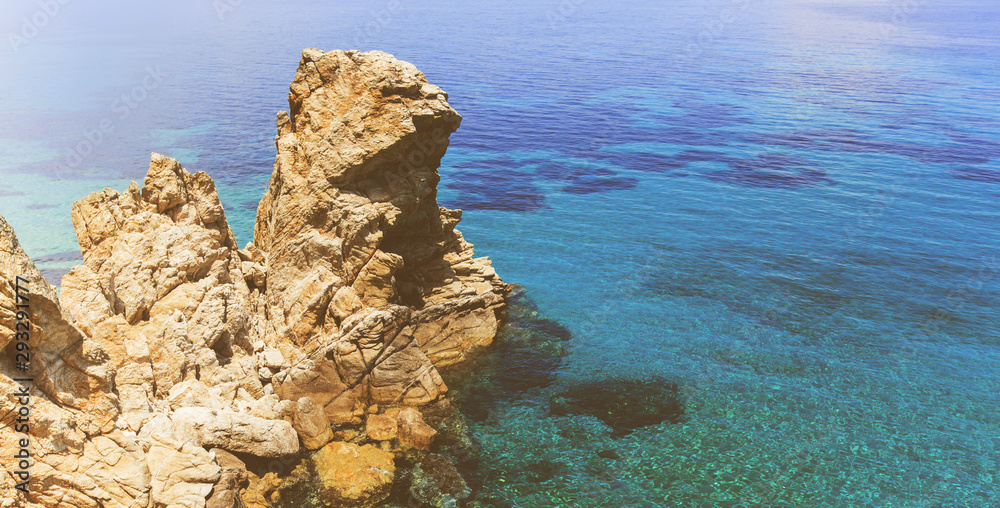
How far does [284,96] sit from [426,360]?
69.2 m

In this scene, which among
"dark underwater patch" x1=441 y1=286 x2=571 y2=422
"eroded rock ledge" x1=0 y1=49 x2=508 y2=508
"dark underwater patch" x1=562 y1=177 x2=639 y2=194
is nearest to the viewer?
"eroded rock ledge" x1=0 y1=49 x2=508 y2=508

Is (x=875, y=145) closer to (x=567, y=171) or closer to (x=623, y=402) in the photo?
(x=567, y=171)

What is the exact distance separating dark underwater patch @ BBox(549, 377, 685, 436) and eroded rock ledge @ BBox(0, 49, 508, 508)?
195 inches

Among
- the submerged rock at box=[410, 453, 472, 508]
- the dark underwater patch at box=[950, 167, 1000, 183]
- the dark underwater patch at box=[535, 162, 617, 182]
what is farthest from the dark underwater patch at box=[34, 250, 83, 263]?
the dark underwater patch at box=[950, 167, 1000, 183]

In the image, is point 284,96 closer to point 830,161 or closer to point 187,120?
point 187,120

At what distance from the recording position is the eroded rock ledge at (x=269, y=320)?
16172 millimetres

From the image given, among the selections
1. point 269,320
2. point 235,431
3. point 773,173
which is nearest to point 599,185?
point 773,173

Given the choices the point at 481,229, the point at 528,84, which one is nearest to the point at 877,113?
the point at 528,84

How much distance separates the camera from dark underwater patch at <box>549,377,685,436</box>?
2347 centimetres

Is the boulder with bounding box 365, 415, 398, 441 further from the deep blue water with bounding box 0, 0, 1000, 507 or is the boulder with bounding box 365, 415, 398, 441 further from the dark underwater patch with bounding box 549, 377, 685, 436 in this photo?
the dark underwater patch with bounding box 549, 377, 685, 436

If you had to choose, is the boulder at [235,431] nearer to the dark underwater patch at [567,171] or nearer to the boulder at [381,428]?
the boulder at [381,428]

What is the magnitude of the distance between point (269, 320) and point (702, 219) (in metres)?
31.1

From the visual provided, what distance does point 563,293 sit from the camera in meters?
34.0

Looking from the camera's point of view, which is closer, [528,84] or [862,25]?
[528,84]
